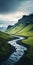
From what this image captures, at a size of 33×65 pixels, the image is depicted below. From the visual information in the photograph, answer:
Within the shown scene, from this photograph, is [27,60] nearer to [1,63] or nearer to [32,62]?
[32,62]

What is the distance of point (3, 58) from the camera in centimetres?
8438

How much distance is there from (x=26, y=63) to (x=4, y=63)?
413 inches

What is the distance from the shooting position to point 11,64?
7288cm

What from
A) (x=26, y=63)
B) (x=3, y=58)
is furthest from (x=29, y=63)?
(x=3, y=58)

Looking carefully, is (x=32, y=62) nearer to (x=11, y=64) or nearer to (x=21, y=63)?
(x=21, y=63)

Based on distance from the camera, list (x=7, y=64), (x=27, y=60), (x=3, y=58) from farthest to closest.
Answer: (x=3, y=58) → (x=27, y=60) → (x=7, y=64)

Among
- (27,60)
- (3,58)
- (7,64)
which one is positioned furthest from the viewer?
(3,58)

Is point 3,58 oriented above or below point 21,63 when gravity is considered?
above

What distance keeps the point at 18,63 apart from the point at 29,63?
5.40 metres

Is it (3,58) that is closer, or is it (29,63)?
(29,63)

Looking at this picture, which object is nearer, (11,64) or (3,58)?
(11,64)

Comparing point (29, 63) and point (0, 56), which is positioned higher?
point (0, 56)

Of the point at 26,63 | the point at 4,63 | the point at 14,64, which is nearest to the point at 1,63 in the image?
the point at 4,63

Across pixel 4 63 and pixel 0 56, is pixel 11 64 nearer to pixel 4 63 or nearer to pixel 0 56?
pixel 4 63
